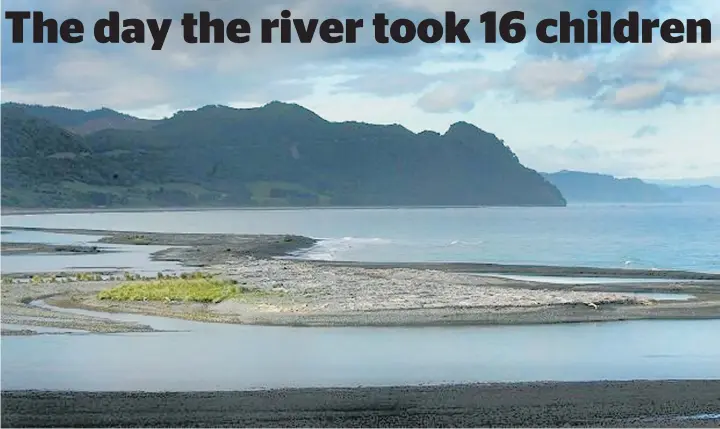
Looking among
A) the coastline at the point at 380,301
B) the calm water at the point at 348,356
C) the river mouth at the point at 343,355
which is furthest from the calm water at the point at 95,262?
the calm water at the point at 348,356

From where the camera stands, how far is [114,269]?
5975 cm

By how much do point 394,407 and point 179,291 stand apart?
2290cm

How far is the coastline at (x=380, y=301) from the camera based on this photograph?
121ft

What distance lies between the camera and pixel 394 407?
20.7 m

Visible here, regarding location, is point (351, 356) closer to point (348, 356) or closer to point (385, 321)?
point (348, 356)

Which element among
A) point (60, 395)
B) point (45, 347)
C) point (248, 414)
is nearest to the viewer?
point (248, 414)

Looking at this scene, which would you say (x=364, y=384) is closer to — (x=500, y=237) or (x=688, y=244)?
(x=688, y=244)

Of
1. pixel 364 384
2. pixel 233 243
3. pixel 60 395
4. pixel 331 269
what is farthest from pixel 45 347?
pixel 233 243

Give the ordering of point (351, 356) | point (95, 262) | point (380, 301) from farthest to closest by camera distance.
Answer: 1. point (95, 262)
2. point (380, 301)
3. point (351, 356)

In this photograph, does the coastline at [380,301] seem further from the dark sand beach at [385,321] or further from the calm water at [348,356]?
the calm water at [348,356]

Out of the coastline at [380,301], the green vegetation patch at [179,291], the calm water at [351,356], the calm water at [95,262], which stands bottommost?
the calm water at [351,356]

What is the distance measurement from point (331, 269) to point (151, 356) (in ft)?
98.1

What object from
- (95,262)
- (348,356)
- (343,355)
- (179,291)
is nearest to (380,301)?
(179,291)

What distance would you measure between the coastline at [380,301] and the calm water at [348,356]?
6.06 feet
